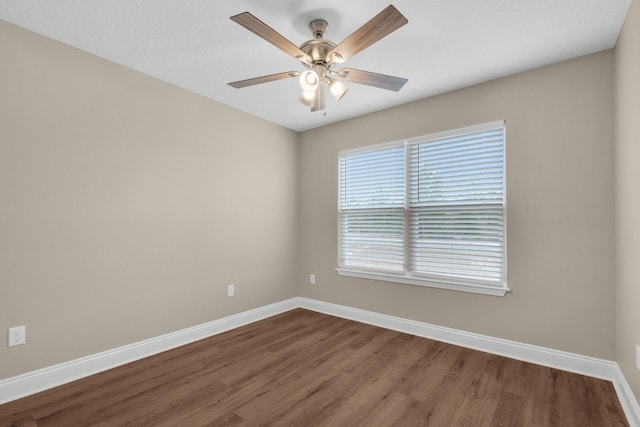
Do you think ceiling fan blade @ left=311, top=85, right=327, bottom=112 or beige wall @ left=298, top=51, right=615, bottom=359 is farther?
beige wall @ left=298, top=51, right=615, bottom=359

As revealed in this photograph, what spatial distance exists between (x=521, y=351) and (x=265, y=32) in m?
3.16

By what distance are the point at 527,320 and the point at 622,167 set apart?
1389mm

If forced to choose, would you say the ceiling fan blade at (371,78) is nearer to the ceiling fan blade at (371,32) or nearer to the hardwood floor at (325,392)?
the ceiling fan blade at (371,32)

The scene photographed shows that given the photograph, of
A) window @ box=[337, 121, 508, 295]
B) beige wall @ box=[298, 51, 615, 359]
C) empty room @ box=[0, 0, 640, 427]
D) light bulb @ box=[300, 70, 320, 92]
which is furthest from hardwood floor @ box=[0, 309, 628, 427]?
light bulb @ box=[300, 70, 320, 92]

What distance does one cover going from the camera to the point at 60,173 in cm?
231

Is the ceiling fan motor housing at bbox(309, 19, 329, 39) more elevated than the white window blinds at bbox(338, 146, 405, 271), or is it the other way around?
the ceiling fan motor housing at bbox(309, 19, 329, 39)

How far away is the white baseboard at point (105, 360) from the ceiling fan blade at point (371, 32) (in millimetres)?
2844

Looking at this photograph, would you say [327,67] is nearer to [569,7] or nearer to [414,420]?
Result: [569,7]

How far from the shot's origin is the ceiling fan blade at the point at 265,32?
1517mm

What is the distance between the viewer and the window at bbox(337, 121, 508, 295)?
2869mm

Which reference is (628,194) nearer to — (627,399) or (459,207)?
(459,207)

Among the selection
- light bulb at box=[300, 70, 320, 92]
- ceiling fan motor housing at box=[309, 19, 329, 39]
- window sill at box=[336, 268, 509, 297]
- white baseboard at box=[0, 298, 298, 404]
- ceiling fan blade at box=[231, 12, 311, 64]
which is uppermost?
ceiling fan motor housing at box=[309, 19, 329, 39]

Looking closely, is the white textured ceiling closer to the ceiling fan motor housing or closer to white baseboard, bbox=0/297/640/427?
the ceiling fan motor housing

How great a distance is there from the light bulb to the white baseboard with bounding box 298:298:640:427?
2.64 metres
